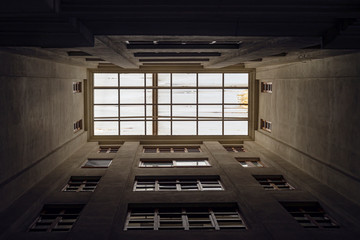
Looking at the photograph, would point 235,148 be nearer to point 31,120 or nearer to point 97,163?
point 97,163

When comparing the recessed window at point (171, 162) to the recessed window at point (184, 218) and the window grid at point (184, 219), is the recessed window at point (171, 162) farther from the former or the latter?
the window grid at point (184, 219)

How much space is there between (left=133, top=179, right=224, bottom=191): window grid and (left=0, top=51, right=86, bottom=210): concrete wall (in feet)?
18.5

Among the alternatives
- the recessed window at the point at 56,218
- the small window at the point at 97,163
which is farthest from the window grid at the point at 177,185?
the small window at the point at 97,163

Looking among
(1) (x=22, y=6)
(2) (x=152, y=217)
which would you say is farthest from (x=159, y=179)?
(1) (x=22, y=6)

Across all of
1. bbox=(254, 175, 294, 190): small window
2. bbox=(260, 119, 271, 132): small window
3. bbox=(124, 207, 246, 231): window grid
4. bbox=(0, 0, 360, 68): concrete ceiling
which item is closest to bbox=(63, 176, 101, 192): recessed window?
bbox=(124, 207, 246, 231): window grid

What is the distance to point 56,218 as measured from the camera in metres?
16.2

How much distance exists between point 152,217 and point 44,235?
4.67 metres

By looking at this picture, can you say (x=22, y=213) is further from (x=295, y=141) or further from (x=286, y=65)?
(x=286, y=65)

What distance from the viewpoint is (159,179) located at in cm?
2159

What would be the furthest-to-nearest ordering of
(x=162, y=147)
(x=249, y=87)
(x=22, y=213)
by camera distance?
(x=249, y=87) → (x=162, y=147) → (x=22, y=213)

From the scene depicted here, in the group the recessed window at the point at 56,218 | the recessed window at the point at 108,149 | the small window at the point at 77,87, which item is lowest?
the recessed window at the point at 56,218

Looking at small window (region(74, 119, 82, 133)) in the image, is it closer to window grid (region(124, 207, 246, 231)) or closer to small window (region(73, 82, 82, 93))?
small window (region(73, 82, 82, 93))

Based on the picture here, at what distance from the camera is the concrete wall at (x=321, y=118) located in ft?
53.0

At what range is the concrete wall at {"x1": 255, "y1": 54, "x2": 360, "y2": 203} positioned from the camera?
53.0 ft
